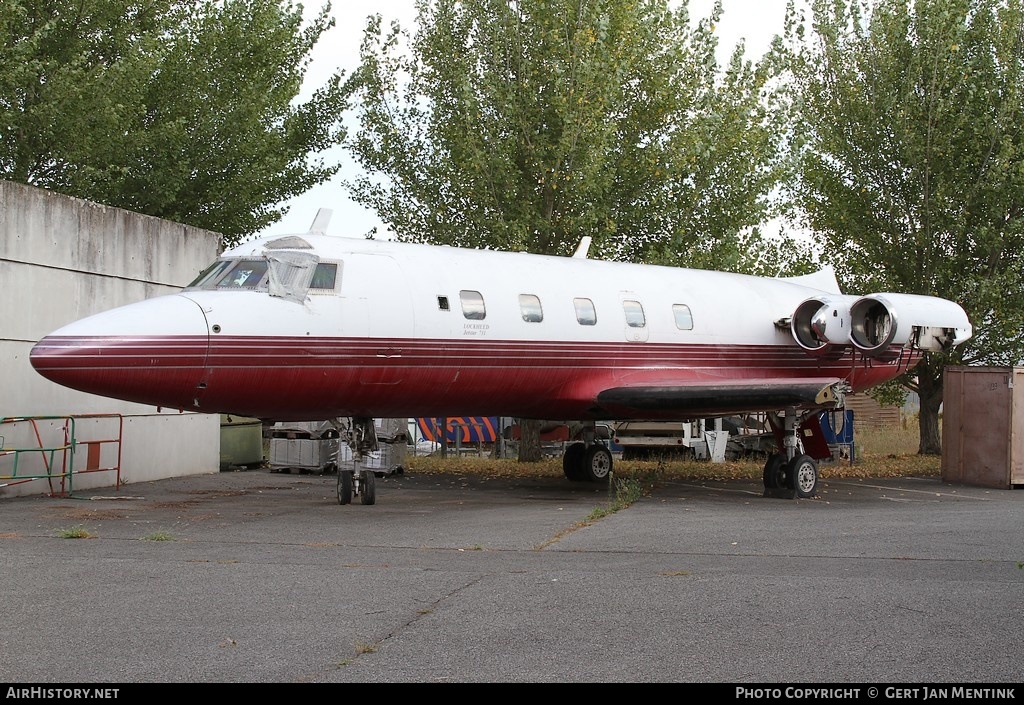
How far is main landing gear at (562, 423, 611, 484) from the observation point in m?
20.2

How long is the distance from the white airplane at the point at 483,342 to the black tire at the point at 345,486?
19mm

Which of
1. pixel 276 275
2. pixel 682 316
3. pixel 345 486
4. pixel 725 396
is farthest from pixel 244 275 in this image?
pixel 682 316

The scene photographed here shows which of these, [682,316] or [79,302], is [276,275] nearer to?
[79,302]

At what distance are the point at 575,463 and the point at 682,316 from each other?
156 inches

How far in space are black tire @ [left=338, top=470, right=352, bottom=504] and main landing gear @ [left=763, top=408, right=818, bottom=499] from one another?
6.49 m

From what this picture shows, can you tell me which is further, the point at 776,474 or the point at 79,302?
the point at 79,302

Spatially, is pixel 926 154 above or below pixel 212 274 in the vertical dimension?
above

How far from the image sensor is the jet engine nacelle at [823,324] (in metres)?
18.6

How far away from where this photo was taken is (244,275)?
1348 centimetres

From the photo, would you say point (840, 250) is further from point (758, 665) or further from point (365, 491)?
point (758, 665)

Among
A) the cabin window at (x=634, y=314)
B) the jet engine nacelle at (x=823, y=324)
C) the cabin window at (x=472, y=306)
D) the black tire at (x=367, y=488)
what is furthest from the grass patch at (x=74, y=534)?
the jet engine nacelle at (x=823, y=324)

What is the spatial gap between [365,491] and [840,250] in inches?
658

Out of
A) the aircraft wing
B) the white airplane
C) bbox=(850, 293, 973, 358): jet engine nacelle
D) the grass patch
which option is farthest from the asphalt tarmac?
bbox=(850, 293, 973, 358): jet engine nacelle

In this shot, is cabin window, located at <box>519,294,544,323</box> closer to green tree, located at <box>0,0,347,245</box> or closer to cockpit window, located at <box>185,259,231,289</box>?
cockpit window, located at <box>185,259,231,289</box>
